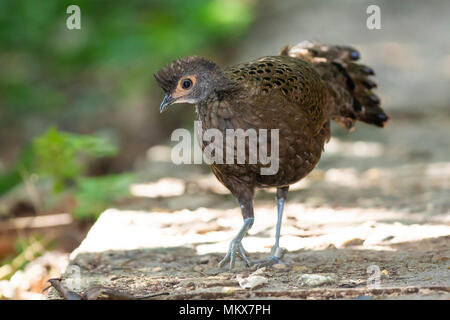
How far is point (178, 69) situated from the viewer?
4.50 m

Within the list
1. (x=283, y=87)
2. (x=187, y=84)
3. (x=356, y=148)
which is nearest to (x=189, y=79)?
(x=187, y=84)

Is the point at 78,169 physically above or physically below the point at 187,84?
below

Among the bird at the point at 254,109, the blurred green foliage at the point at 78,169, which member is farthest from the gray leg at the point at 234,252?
the blurred green foliage at the point at 78,169

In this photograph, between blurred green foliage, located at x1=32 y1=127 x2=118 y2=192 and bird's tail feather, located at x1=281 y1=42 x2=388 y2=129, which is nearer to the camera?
bird's tail feather, located at x1=281 y1=42 x2=388 y2=129

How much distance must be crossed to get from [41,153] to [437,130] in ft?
14.9

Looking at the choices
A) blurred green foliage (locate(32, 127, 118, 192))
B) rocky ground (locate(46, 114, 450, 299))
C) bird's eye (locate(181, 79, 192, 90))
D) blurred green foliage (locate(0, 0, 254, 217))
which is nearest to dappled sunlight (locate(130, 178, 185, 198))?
rocky ground (locate(46, 114, 450, 299))

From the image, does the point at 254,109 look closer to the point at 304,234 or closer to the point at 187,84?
the point at 187,84

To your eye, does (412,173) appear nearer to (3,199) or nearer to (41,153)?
(41,153)

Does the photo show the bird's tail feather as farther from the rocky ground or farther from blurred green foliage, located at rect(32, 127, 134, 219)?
blurred green foliage, located at rect(32, 127, 134, 219)

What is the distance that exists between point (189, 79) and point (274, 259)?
128cm

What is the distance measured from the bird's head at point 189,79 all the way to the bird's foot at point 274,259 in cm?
109

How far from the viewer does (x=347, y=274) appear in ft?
13.4

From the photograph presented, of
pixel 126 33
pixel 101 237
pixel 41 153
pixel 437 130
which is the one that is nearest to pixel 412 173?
pixel 437 130

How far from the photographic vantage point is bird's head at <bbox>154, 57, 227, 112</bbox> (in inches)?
175
